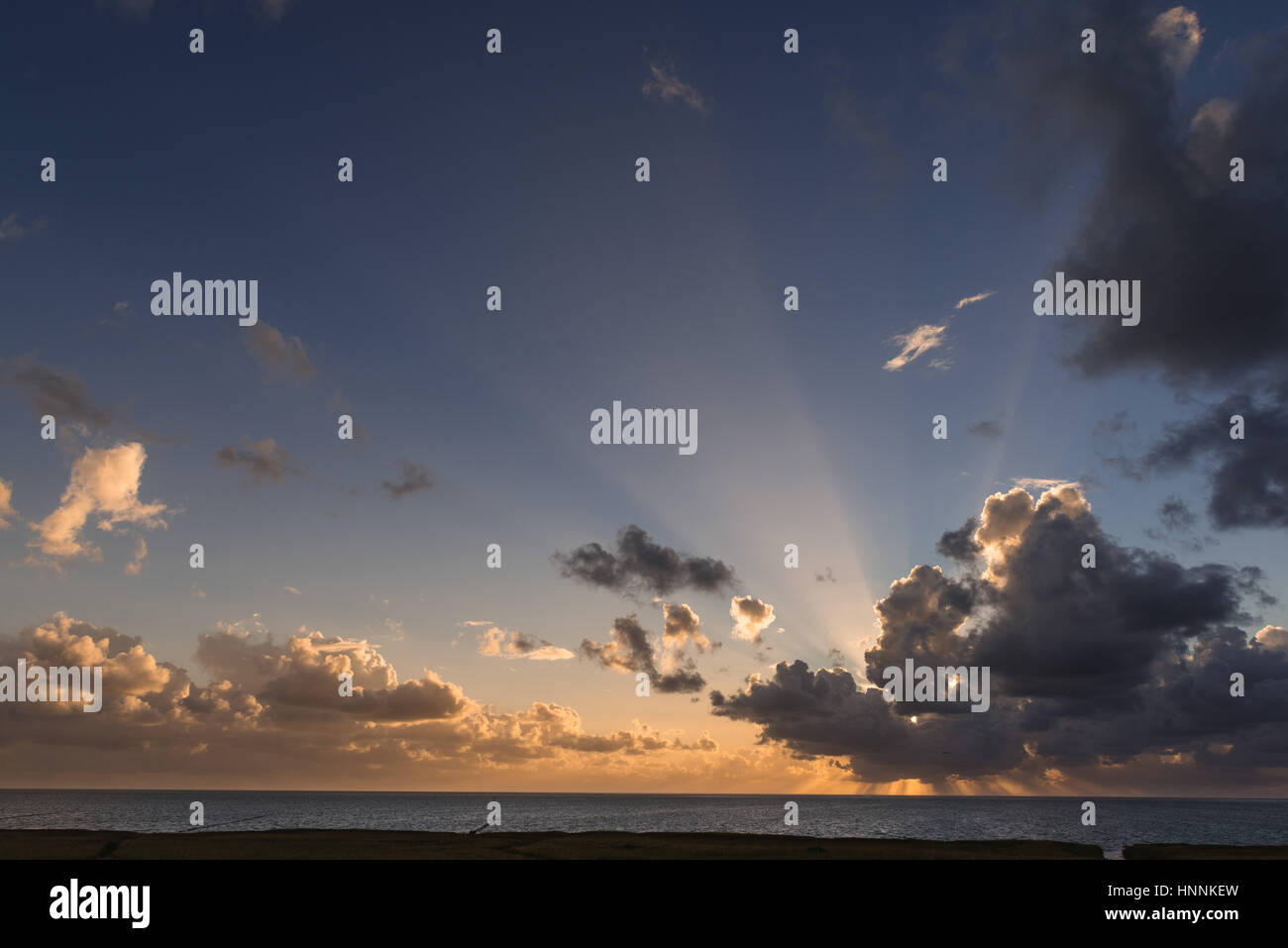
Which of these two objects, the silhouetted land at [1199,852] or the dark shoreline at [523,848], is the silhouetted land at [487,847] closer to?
the dark shoreline at [523,848]

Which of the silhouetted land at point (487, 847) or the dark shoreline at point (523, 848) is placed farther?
the dark shoreline at point (523, 848)

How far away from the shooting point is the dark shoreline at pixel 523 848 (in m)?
Answer: 76.5

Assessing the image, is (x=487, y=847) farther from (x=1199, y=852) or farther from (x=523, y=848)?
(x=1199, y=852)

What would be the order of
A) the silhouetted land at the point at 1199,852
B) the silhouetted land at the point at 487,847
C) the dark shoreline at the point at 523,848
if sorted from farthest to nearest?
the silhouetted land at the point at 1199,852 < the dark shoreline at the point at 523,848 < the silhouetted land at the point at 487,847

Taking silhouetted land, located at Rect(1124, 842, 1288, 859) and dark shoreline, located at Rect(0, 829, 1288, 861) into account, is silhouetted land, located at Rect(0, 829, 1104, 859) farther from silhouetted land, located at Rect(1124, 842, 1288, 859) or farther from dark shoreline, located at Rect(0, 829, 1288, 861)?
silhouetted land, located at Rect(1124, 842, 1288, 859)

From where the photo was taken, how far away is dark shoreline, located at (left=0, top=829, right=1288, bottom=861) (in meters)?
76.5

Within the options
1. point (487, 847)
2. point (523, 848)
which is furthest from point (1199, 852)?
point (487, 847)

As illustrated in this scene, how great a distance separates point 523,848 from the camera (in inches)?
3319

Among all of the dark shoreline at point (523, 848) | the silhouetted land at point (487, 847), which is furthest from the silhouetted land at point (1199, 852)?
the silhouetted land at point (487, 847)

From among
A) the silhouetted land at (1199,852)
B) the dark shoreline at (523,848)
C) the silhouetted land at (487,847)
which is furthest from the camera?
the silhouetted land at (1199,852)
